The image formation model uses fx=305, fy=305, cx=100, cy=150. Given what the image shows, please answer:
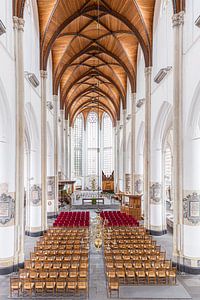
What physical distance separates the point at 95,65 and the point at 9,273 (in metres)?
26.9

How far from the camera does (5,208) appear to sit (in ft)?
45.7

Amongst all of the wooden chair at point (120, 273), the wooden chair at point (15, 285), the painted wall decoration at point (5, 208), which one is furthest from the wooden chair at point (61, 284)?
the painted wall decoration at point (5, 208)

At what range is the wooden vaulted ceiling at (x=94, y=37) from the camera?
21156 mm

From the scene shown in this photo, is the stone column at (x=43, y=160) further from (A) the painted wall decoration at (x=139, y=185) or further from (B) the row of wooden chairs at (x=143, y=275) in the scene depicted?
(B) the row of wooden chairs at (x=143, y=275)

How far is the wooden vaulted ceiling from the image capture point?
69.4ft

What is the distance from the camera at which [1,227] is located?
13.9 meters

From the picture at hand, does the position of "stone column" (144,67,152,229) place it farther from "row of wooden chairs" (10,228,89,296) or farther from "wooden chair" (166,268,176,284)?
"wooden chair" (166,268,176,284)

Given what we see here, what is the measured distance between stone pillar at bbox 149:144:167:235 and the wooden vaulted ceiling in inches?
288

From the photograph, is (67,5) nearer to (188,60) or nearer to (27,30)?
(27,30)

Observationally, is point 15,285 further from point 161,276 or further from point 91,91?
point 91,91

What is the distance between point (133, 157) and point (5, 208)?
16.0 meters

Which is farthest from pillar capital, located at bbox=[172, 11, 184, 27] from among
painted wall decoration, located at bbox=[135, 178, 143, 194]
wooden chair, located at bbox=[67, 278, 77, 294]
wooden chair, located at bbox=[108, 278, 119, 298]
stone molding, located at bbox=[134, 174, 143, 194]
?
painted wall decoration, located at bbox=[135, 178, 143, 194]

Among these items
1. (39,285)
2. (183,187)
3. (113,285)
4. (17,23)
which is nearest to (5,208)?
(39,285)

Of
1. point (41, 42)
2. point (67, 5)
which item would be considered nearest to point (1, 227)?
point (41, 42)
